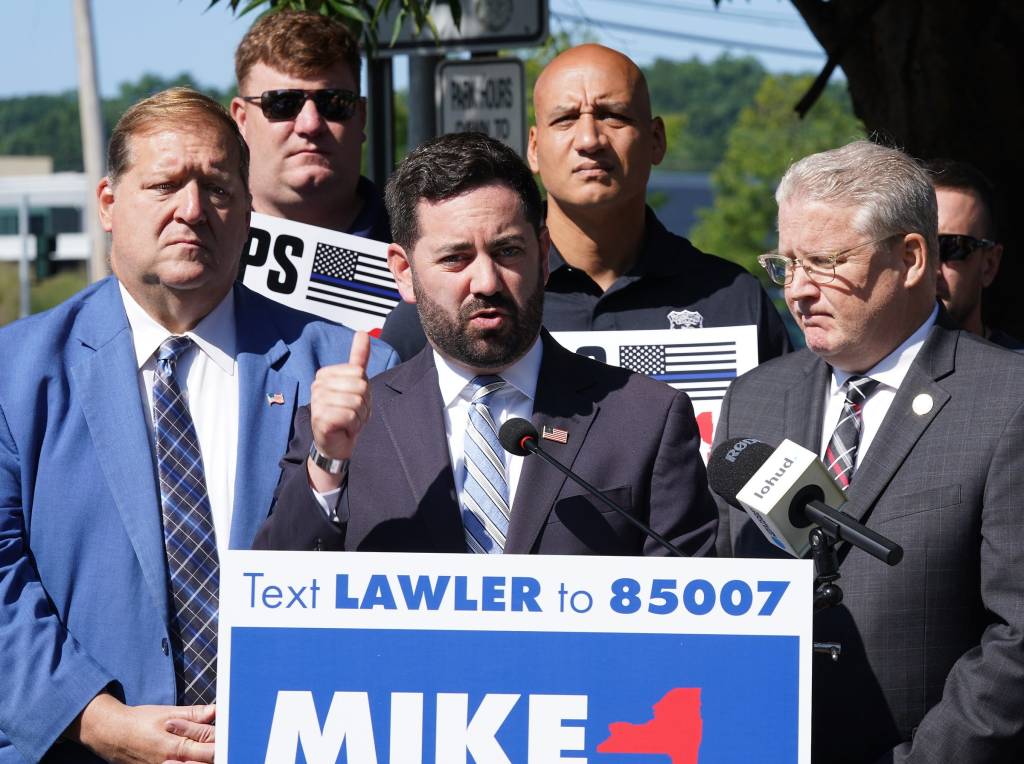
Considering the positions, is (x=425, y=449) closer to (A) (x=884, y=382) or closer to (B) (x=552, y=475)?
(B) (x=552, y=475)

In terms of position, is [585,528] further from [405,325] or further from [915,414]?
[405,325]

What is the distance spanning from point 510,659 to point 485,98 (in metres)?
5.00

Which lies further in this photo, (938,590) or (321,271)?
(321,271)

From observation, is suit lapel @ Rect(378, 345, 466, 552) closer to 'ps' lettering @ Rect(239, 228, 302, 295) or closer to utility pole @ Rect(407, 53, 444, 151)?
'ps' lettering @ Rect(239, 228, 302, 295)

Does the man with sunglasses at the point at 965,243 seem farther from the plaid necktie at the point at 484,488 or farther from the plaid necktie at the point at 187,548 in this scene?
the plaid necktie at the point at 187,548

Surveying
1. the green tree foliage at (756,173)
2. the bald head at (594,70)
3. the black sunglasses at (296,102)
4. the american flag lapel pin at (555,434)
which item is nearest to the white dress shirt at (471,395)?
the american flag lapel pin at (555,434)

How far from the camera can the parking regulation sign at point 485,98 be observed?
302 inches

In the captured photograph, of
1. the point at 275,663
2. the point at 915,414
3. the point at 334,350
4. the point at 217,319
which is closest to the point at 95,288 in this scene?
the point at 217,319

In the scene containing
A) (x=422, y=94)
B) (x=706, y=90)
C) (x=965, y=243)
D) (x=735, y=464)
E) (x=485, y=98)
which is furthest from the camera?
(x=706, y=90)

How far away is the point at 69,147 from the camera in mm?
107188

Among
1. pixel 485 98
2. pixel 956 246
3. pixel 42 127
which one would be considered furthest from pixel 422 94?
pixel 42 127

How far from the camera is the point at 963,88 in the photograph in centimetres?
732

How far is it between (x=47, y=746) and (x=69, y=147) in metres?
Result: 109

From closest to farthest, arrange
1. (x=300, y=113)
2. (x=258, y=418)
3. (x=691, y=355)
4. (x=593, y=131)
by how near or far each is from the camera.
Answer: (x=258, y=418)
(x=691, y=355)
(x=593, y=131)
(x=300, y=113)
